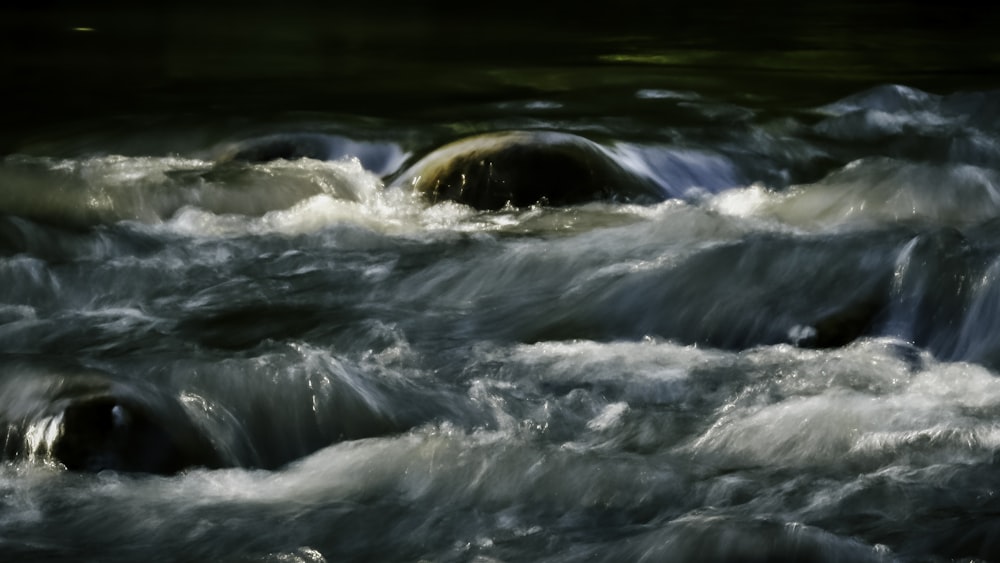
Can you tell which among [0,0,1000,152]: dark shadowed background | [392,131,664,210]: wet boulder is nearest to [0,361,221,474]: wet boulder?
[392,131,664,210]: wet boulder

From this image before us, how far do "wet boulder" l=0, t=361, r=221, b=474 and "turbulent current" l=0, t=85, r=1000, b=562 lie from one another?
0.01m

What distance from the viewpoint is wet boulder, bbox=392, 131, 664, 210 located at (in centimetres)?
868

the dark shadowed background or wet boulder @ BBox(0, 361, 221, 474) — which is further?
the dark shadowed background

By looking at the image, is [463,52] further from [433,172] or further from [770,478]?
[770,478]

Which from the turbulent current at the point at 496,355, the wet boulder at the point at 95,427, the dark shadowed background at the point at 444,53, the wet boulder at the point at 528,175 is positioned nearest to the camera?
the turbulent current at the point at 496,355

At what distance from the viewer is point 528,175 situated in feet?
28.7

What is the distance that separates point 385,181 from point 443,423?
181 inches

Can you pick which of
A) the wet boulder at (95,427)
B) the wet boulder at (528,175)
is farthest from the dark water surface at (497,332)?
the wet boulder at (528,175)

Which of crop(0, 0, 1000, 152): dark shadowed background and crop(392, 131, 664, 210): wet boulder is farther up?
crop(392, 131, 664, 210): wet boulder

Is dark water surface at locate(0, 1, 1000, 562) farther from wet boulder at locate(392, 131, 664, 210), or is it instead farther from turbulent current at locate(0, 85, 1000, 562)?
wet boulder at locate(392, 131, 664, 210)

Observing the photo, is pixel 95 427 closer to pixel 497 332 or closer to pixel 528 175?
pixel 497 332

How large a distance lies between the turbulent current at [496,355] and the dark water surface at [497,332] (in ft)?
0.06

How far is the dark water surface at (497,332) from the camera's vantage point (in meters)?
4.32

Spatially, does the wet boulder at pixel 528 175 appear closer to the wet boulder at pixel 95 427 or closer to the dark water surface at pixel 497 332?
the dark water surface at pixel 497 332
